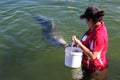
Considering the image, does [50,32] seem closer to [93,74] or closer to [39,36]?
[39,36]

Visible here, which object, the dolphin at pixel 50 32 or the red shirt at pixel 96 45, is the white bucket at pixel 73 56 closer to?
the red shirt at pixel 96 45

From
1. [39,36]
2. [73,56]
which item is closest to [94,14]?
[73,56]

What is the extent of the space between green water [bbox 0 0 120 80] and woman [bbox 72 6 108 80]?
1.13 m

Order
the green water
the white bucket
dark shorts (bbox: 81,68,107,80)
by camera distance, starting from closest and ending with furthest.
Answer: the white bucket < dark shorts (bbox: 81,68,107,80) < the green water

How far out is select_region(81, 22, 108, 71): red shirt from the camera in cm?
578

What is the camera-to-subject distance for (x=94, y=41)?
5.83 m

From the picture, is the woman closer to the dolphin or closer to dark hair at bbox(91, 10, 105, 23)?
dark hair at bbox(91, 10, 105, 23)

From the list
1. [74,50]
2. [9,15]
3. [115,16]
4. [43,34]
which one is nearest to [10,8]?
[9,15]

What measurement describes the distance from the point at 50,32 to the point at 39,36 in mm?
418

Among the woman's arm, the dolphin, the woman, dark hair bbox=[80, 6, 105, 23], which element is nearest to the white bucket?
the woman

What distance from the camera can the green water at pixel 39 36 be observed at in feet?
24.6

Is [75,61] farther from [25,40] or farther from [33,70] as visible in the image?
[25,40]

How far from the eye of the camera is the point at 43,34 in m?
9.39

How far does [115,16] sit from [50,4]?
2.86m
